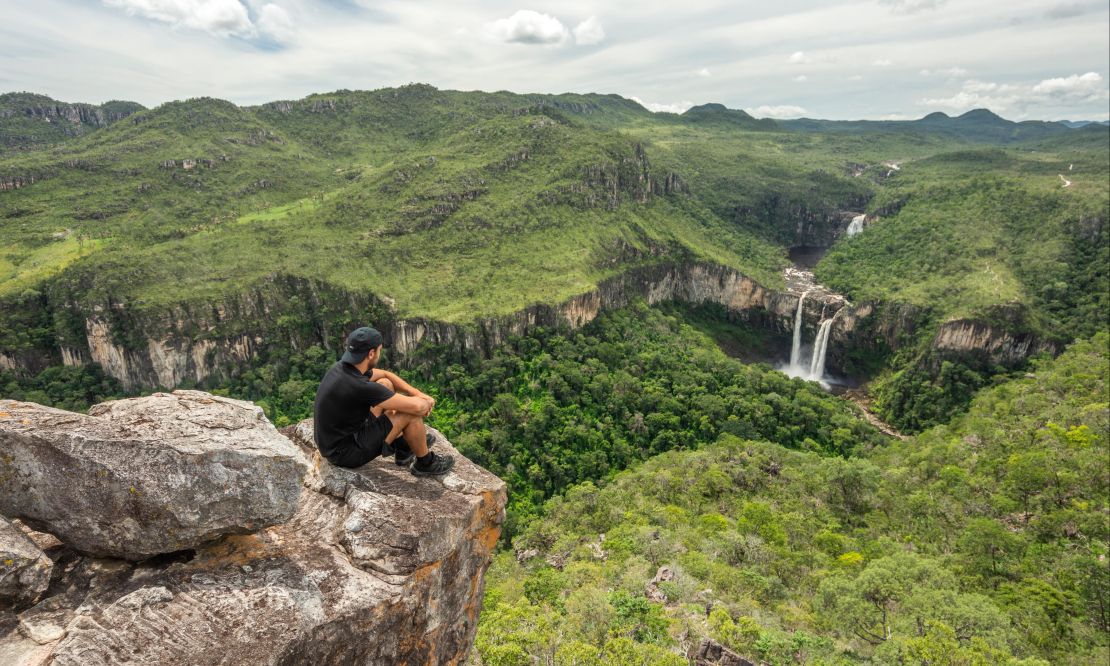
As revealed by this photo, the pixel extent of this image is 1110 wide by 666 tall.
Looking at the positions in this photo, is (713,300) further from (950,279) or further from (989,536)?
(989,536)

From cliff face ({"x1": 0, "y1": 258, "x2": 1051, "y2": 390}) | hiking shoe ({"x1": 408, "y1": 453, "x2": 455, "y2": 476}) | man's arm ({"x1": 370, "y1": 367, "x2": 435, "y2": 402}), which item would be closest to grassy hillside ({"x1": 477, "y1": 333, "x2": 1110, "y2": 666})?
hiking shoe ({"x1": 408, "y1": 453, "x2": 455, "y2": 476})

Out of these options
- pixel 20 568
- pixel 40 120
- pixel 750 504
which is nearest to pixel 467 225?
pixel 750 504

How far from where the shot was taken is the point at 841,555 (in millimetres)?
30453

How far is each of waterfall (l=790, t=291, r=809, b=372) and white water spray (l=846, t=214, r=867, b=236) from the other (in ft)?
151

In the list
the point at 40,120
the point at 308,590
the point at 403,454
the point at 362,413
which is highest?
the point at 40,120

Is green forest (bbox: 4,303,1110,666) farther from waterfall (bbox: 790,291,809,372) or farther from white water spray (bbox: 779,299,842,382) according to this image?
waterfall (bbox: 790,291,809,372)

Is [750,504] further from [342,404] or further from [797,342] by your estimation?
[797,342]

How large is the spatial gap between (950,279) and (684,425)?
182ft

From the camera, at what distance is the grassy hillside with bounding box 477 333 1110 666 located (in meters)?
18.9

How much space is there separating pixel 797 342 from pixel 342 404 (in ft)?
302

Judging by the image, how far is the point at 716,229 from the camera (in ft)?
368

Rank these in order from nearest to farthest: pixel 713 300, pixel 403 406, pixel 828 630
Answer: pixel 403 406 → pixel 828 630 → pixel 713 300

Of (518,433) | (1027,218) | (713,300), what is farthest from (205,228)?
(1027,218)

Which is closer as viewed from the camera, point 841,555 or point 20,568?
point 20,568
